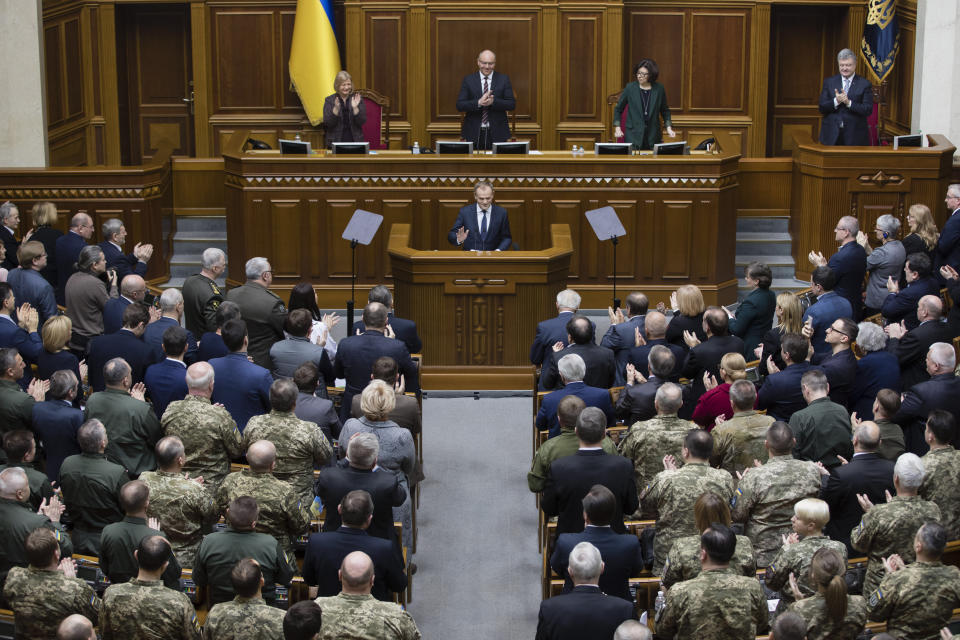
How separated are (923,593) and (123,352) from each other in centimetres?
495

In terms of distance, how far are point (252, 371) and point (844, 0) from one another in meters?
10.2

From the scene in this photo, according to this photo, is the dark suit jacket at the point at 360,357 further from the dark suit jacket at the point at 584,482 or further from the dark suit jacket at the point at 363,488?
the dark suit jacket at the point at 584,482

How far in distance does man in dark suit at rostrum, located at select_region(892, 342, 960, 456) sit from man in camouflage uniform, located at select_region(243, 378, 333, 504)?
333cm

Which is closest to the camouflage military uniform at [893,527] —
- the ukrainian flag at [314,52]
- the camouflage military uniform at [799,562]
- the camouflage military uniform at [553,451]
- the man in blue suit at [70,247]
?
the camouflage military uniform at [799,562]

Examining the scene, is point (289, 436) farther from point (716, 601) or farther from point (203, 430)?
point (716, 601)

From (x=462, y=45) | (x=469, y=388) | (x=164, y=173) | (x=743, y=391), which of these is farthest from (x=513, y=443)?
(x=462, y=45)

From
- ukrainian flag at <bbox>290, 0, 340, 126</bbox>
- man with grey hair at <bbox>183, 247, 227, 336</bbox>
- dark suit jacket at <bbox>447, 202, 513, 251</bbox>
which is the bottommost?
man with grey hair at <bbox>183, 247, 227, 336</bbox>

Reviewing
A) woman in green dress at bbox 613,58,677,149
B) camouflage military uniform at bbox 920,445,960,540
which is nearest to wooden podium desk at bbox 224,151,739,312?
woman in green dress at bbox 613,58,677,149

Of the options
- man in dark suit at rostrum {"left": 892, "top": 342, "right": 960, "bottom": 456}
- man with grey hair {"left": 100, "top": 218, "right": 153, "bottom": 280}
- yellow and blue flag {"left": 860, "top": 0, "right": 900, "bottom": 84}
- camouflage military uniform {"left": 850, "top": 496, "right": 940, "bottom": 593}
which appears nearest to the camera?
camouflage military uniform {"left": 850, "top": 496, "right": 940, "bottom": 593}

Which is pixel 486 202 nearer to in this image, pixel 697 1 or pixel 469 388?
pixel 469 388

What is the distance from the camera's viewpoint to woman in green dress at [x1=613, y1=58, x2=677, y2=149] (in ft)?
42.8

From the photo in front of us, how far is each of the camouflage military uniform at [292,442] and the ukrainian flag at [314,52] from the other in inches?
335

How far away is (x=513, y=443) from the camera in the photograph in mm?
10031

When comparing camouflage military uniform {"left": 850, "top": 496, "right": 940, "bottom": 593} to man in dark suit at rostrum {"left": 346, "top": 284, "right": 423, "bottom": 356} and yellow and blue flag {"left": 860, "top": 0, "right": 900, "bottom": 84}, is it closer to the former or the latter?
man in dark suit at rostrum {"left": 346, "top": 284, "right": 423, "bottom": 356}
